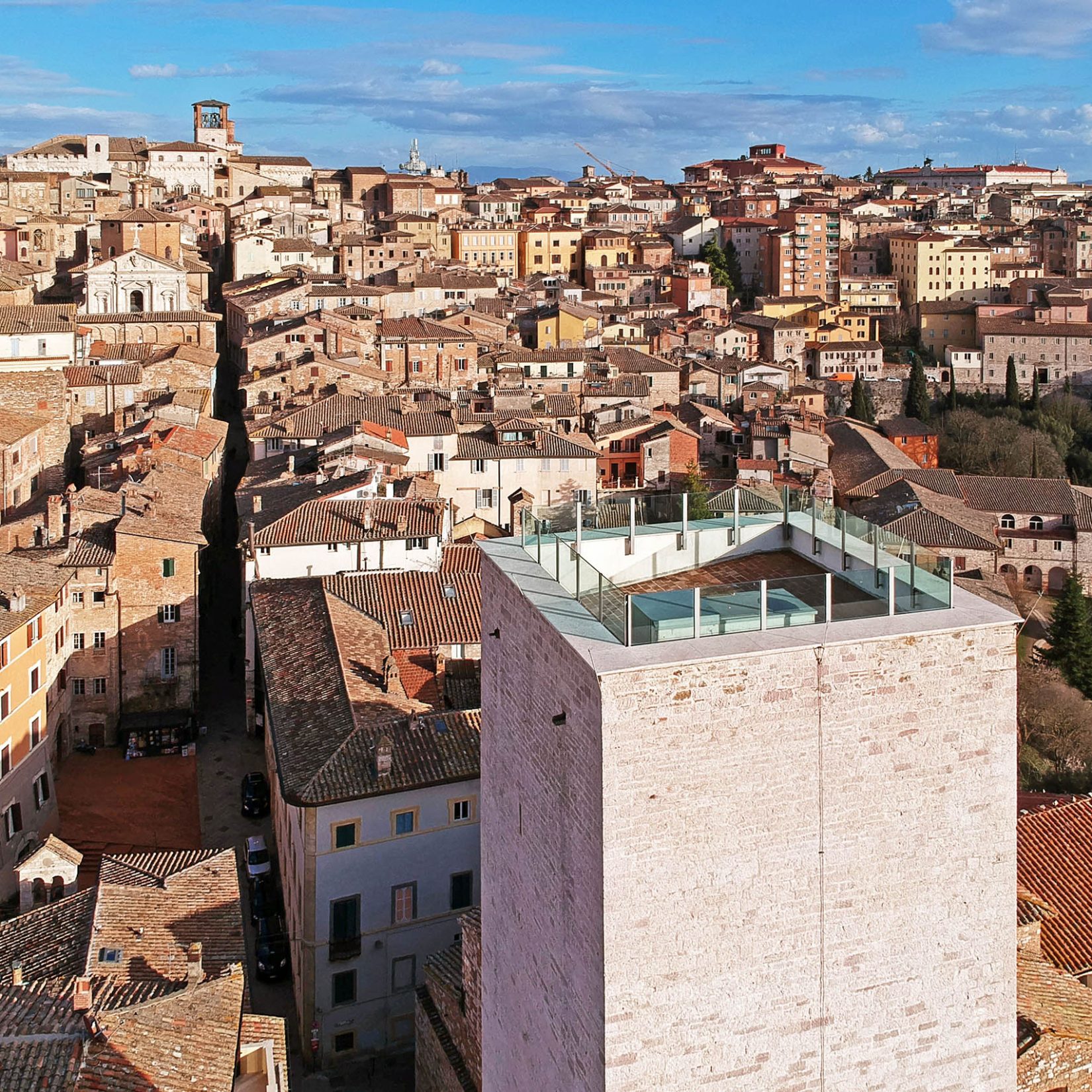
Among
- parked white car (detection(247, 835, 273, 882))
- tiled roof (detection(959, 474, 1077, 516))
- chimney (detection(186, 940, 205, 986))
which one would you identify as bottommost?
parked white car (detection(247, 835, 273, 882))

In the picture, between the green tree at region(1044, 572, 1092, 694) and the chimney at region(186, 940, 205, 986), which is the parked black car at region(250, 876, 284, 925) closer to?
the chimney at region(186, 940, 205, 986)

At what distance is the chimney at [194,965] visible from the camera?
39.7 ft

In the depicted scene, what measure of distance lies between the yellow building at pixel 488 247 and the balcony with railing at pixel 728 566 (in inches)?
2565

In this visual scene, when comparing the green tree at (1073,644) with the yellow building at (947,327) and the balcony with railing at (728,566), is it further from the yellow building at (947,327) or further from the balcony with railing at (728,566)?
the yellow building at (947,327)

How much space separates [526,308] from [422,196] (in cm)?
2148

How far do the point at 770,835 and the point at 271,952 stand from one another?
1212 centimetres

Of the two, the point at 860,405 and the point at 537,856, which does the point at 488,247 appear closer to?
the point at 860,405

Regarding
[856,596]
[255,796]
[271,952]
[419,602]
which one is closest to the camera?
[856,596]

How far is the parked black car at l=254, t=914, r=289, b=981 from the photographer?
1702 cm

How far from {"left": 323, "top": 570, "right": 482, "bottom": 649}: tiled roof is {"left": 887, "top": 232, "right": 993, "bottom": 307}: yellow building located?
2365 inches

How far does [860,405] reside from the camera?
190ft

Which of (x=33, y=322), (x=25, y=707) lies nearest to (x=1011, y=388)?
(x=33, y=322)

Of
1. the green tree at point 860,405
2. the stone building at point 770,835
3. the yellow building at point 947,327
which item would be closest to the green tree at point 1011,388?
the yellow building at point 947,327

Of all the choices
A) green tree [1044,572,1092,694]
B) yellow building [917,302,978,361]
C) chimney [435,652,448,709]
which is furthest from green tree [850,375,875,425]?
chimney [435,652,448,709]
